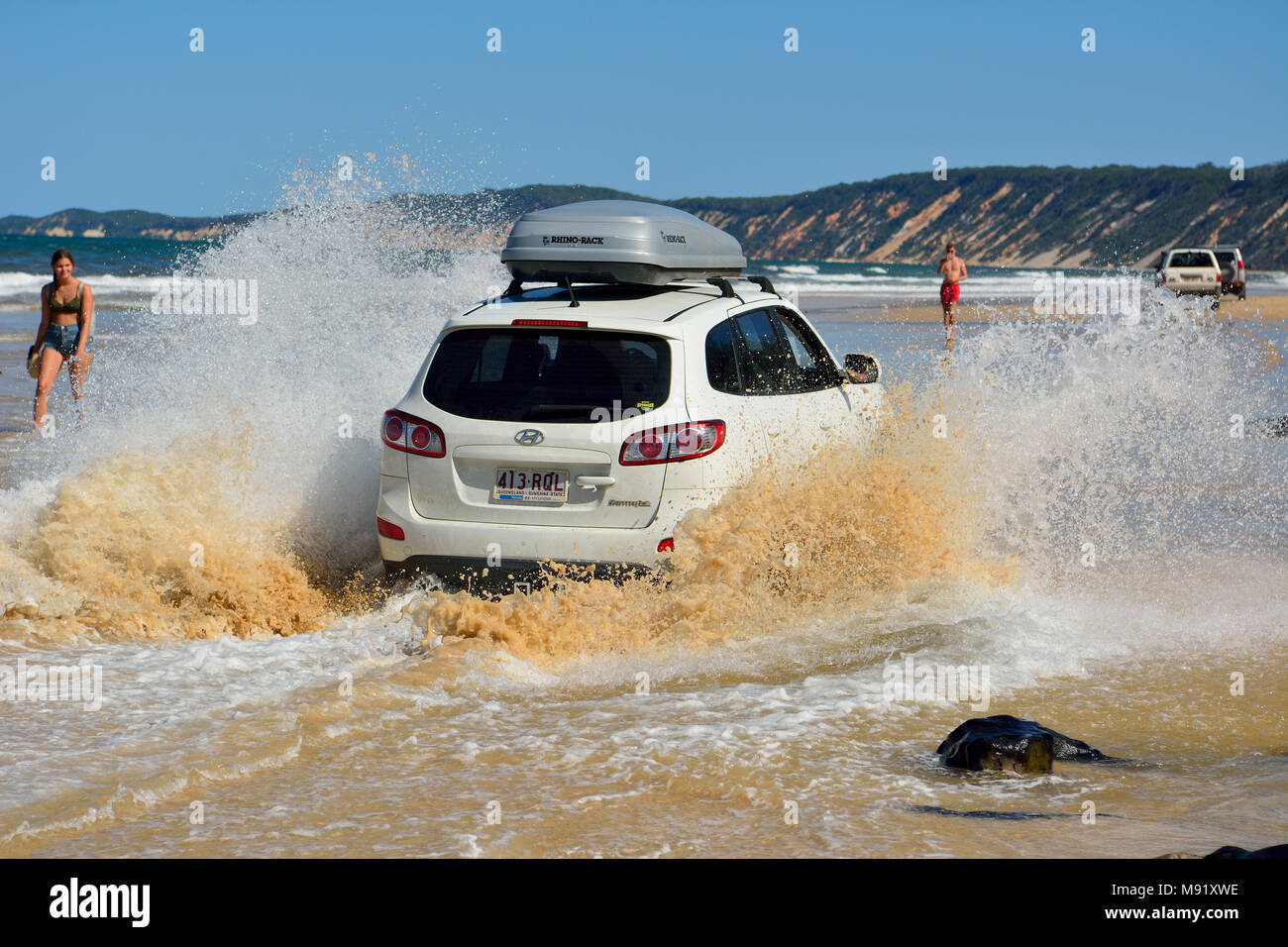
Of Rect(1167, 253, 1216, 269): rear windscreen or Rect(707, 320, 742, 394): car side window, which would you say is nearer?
Rect(707, 320, 742, 394): car side window

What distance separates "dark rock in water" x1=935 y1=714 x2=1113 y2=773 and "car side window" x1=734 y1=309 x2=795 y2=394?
2.32 meters

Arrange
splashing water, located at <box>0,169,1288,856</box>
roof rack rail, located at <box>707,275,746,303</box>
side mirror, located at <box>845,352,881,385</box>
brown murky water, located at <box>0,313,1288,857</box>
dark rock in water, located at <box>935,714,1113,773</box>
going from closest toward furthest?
brown murky water, located at <box>0,313,1288,857</box>
splashing water, located at <box>0,169,1288,856</box>
dark rock in water, located at <box>935,714,1113,773</box>
roof rack rail, located at <box>707,275,746,303</box>
side mirror, located at <box>845,352,881,385</box>

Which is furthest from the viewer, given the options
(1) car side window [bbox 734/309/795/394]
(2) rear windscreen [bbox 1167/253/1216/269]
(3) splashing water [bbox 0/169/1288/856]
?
(2) rear windscreen [bbox 1167/253/1216/269]

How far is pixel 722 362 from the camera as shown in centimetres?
619

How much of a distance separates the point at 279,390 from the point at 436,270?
331cm

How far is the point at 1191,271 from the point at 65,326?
3662 cm

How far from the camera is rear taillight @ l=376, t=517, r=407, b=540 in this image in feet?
20.0

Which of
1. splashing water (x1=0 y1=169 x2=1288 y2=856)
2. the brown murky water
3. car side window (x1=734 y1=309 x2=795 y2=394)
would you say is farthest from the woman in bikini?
car side window (x1=734 y1=309 x2=795 y2=394)

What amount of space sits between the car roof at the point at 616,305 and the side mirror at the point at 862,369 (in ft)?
2.34

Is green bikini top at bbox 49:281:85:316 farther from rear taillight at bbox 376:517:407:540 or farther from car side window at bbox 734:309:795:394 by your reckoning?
car side window at bbox 734:309:795:394

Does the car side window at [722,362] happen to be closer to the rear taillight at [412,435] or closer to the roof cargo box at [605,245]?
the roof cargo box at [605,245]

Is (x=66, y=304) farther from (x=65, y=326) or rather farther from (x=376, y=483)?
(x=376, y=483)
